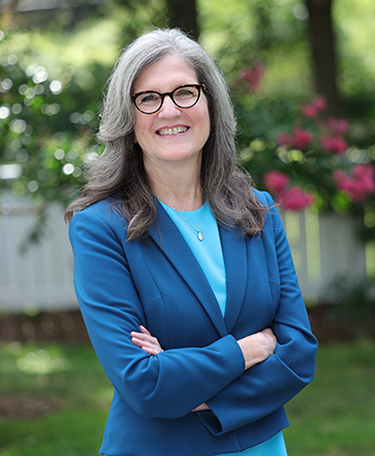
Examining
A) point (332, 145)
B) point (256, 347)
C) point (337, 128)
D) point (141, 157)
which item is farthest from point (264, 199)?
point (337, 128)

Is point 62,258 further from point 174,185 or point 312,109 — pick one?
point 174,185

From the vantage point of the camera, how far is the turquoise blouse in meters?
1.68

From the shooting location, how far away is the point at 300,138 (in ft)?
10.2

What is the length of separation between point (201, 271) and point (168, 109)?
493mm

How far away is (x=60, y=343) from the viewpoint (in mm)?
6035

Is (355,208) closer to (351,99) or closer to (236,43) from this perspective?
(236,43)

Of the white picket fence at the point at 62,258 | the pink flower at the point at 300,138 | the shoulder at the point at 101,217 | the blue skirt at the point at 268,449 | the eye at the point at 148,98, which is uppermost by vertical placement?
the eye at the point at 148,98

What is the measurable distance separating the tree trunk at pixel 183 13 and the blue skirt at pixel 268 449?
386 cm

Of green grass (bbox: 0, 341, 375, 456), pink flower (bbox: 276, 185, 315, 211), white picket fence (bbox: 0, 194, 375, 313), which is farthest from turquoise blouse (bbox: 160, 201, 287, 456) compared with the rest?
white picket fence (bbox: 0, 194, 375, 313)

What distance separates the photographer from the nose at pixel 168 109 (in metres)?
1.66

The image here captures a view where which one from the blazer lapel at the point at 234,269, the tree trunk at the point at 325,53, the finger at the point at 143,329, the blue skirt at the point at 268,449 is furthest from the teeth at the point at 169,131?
the tree trunk at the point at 325,53

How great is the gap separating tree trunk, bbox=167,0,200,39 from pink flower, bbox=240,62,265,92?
135cm

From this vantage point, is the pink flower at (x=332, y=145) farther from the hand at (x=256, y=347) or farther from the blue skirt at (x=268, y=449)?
the blue skirt at (x=268, y=449)

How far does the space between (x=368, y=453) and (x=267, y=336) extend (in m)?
2.22
